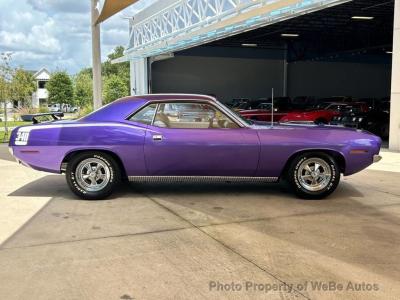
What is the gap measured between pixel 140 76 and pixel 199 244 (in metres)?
38.2

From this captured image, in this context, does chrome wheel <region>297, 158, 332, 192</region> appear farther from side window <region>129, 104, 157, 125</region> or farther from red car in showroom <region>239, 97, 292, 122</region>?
red car in showroom <region>239, 97, 292, 122</region>

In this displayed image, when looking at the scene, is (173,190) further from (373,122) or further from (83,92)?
(83,92)

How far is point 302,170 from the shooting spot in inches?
277

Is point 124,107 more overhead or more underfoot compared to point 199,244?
more overhead

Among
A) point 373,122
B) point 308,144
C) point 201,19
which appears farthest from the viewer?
point 201,19

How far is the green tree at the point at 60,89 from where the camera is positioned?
64.6m

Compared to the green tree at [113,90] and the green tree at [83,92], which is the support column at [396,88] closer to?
the green tree at [113,90]

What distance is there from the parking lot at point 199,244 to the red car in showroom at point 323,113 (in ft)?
37.2

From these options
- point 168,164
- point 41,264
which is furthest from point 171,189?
point 41,264

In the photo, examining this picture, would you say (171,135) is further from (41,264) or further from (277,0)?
(277,0)

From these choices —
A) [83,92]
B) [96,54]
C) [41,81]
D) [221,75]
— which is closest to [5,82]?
[96,54]

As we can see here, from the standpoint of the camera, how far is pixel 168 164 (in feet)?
22.4

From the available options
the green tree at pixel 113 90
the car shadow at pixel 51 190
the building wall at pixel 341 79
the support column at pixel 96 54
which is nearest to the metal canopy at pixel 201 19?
the support column at pixel 96 54

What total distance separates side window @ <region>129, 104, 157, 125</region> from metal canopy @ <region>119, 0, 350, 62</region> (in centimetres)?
1109
